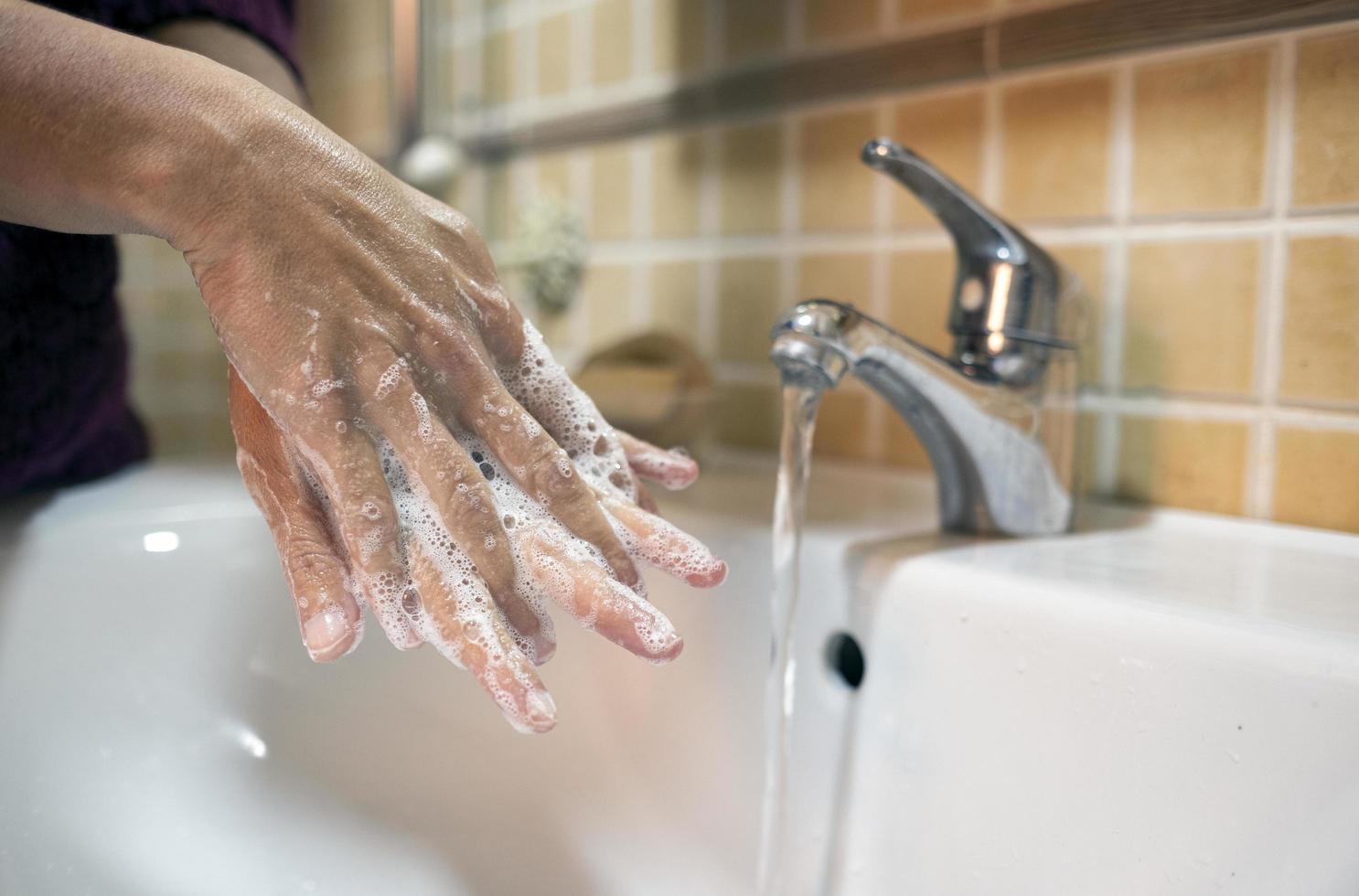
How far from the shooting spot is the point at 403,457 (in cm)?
34

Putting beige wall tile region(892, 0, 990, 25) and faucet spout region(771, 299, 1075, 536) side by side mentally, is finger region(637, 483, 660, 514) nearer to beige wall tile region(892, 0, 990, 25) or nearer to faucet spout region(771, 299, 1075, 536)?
faucet spout region(771, 299, 1075, 536)

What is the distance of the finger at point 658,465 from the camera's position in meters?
0.42

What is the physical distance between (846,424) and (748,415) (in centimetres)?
9

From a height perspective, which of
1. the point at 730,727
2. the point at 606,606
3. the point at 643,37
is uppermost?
the point at 643,37

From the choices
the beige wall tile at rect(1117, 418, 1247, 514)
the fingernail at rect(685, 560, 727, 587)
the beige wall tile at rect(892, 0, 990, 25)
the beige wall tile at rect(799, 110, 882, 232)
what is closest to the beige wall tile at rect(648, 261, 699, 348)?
the beige wall tile at rect(799, 110, 882, 232)

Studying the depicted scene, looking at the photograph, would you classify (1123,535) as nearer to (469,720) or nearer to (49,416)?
(469,720)

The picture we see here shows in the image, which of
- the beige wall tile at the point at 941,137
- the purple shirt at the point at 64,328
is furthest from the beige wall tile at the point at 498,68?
the beige wall tile at the point at 941,137

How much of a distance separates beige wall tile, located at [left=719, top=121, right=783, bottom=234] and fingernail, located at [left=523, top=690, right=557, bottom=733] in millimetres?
490

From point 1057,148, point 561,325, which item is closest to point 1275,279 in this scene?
point 1057,148

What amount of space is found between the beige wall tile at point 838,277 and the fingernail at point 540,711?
1.41 ft

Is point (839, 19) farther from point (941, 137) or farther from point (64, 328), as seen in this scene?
point (64, 328)

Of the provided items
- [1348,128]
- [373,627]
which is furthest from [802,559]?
[1348,128]

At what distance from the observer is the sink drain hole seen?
0.48 meters

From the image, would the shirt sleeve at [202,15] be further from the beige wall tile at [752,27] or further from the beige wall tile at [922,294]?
the beige wall tile at [922,294]
